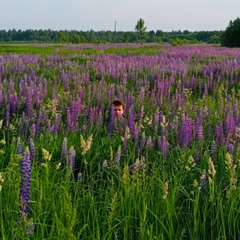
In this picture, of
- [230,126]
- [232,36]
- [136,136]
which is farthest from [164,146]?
[232,36]

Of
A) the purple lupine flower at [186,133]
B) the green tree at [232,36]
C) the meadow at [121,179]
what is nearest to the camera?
the meadow at [121,179]

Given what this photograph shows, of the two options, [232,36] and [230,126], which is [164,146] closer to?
[230,126]

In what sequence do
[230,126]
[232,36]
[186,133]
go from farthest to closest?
[232,36] < [230,126] < [186,133]

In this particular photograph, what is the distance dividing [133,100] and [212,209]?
404 cm

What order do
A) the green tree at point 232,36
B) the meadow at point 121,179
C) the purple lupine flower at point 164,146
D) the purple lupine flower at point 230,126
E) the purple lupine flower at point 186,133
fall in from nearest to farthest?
the meadow at point 121,179 → the purple lupine flower at point 164,146 → the purple lupine flower at point 186,133 → the purple lupine flower at point 230,126 → the green tree at point 232,36

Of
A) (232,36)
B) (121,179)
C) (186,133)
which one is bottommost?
(121,179)

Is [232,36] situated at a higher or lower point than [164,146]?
higher

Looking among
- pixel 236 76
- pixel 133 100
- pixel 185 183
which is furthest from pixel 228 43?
pixel 185 183

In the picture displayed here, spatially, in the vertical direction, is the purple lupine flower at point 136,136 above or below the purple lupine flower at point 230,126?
below

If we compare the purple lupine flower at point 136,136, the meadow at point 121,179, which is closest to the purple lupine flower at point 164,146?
the meadow at point 121,179

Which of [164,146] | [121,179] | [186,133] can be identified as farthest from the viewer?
[186,133]

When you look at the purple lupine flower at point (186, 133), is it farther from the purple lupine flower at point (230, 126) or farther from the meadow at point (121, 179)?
the purple lupine flower at point (230, 126)

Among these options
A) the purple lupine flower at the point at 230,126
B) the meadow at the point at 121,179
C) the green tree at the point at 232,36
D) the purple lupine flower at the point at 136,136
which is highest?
the green tree at the point at 232,36

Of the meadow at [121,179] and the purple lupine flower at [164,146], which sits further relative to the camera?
the purple lupine flower at [164,146]
